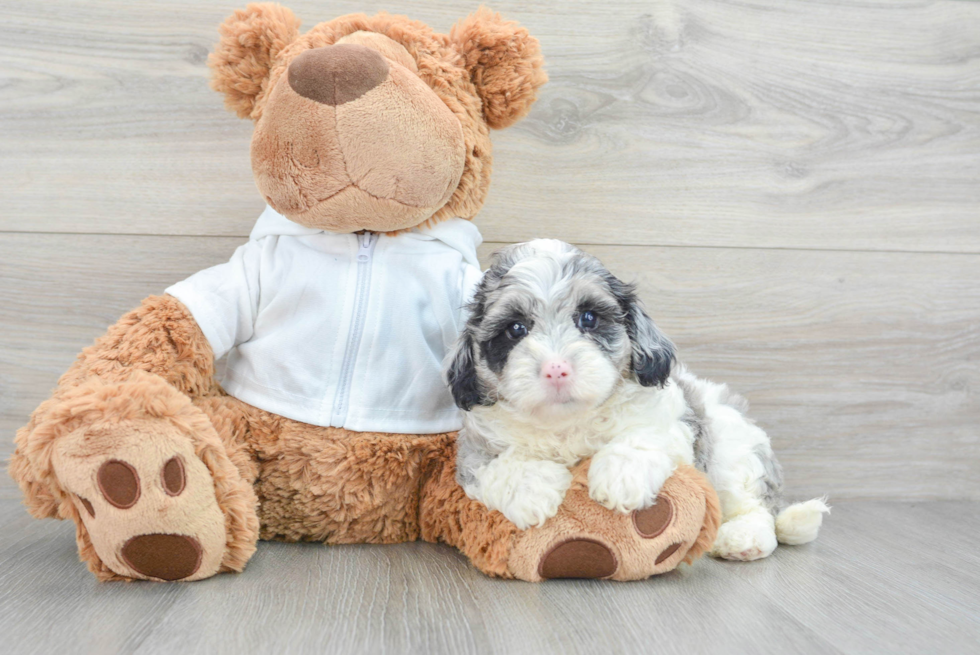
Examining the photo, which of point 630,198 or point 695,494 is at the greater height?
point 630,198

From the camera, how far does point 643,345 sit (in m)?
1.35

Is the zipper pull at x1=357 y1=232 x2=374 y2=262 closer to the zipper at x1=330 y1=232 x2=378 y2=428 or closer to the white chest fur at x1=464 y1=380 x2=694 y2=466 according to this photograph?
the zipper at x1=330 y1=232 x2=378 y2=428

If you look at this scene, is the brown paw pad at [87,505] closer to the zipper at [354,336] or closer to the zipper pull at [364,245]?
the zipper at [354,336]

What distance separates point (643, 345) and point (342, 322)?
59 cm

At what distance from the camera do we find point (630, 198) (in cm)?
200

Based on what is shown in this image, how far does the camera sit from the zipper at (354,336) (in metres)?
1.53

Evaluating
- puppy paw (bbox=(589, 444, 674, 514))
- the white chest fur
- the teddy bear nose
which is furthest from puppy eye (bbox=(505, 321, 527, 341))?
the teddy bear nose

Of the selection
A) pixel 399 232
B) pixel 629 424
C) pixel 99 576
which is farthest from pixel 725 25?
pixel 99 576

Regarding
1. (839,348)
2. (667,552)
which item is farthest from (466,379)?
(839,348)

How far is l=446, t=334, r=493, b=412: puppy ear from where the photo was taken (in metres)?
1.36

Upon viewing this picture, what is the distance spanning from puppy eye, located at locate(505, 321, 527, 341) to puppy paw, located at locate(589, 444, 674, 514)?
247 millimetres

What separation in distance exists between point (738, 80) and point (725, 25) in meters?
0.14

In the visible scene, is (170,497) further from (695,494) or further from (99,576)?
(695,494)

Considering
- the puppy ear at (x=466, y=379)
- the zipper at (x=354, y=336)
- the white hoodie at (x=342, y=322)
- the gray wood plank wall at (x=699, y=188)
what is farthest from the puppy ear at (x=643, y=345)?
the gray wood plank wall at (x=699, y=188)
